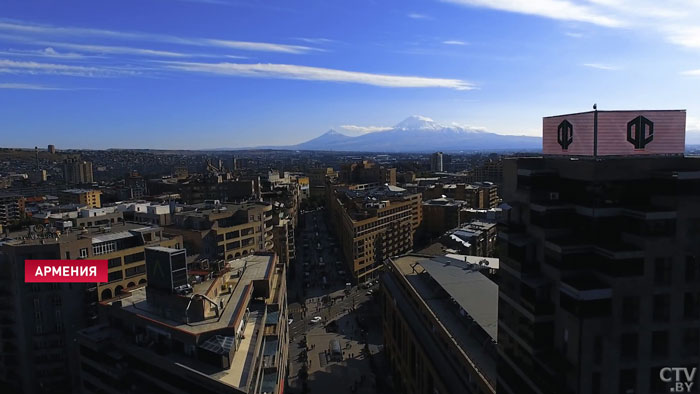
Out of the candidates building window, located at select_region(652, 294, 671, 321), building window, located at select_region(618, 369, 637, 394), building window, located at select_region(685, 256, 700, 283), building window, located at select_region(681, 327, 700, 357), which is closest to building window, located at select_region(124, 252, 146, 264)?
building window, located at select_region(618, 369, 637, 394)

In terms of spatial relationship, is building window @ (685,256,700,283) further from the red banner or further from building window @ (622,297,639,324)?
the red banner

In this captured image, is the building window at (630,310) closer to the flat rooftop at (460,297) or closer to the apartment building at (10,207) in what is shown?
the flat rooftop at (460,297)

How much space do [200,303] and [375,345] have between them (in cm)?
3083

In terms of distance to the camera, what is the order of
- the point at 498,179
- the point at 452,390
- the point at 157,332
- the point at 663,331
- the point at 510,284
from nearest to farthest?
1. the point at 663,331
2. the point at 510,284
3. the point at 452,390
4. the point at 157,332
5. the point at 498,179

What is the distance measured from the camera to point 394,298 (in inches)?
1866

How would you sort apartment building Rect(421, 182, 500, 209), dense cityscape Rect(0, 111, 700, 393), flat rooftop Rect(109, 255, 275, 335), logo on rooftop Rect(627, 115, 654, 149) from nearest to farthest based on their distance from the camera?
dense cityscape Rect(0, 111, 700, 393)
logo on rooftop Rect(627, 115, 654, 149)
flat rooftop Rect(109, 255, 275, 335)
apartment building Rect(421, 182, 500, 209)

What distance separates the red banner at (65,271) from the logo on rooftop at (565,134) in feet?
140

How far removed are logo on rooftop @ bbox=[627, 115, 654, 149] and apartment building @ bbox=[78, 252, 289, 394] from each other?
2357cm

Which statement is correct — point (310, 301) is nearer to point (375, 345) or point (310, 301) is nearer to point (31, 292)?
point (375, 345)

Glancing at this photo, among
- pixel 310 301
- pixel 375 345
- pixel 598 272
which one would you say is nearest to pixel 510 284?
pixel 598 272

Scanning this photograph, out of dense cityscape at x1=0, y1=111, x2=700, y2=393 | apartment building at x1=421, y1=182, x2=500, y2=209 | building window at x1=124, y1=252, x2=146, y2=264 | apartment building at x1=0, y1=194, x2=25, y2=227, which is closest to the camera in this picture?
→ dense cityscape at x1=0, y1=111, x2=700, y2=393

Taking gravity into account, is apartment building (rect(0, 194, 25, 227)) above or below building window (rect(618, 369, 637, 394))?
below

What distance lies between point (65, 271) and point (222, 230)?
19190 millimetres

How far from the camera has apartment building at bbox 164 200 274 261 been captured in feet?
193
